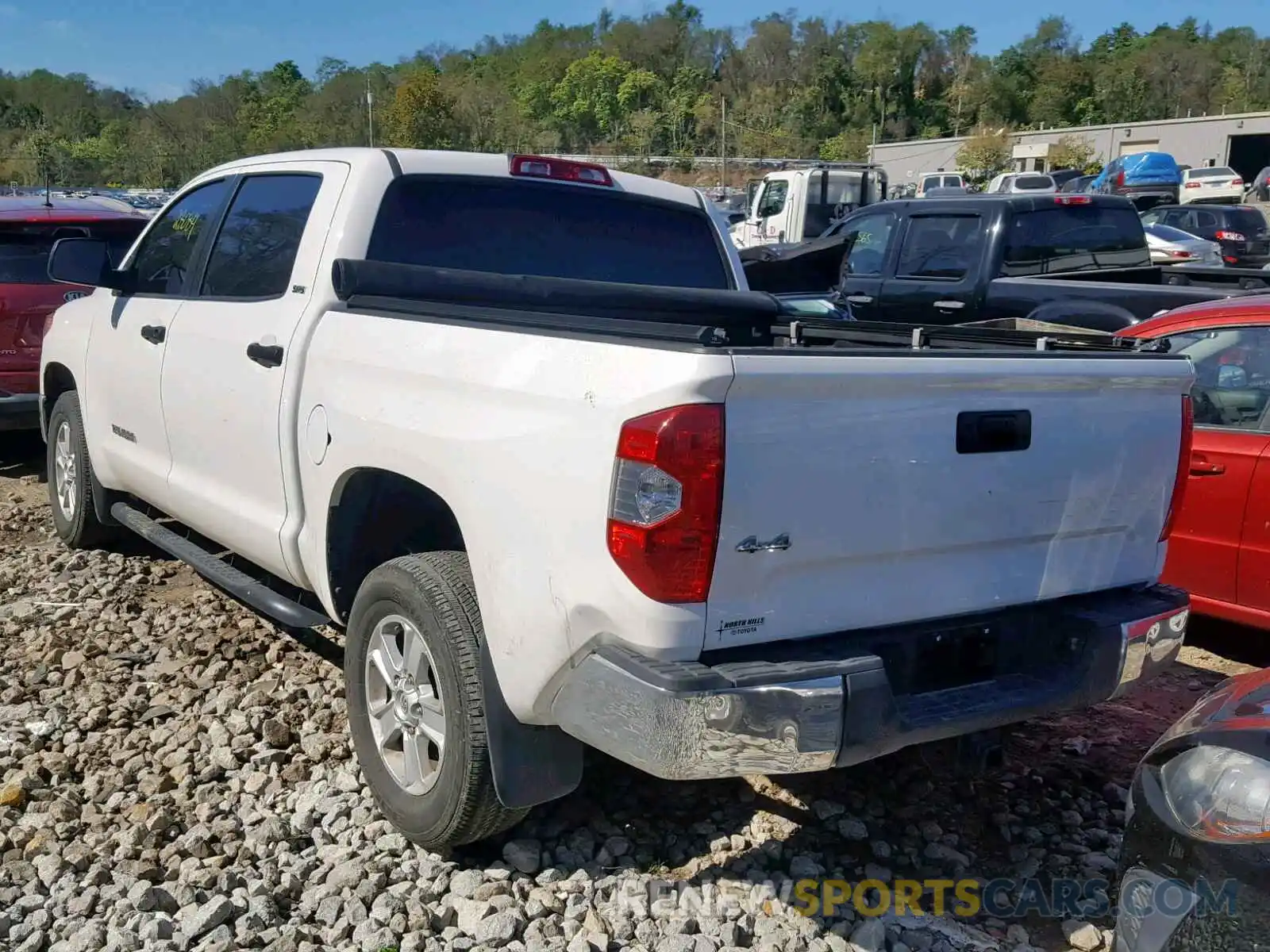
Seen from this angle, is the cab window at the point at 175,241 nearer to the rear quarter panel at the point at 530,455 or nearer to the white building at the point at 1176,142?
the rear quarter panel at the point at 530,455

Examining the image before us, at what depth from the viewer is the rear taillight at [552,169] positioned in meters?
4.30

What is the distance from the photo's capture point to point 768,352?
2.52m

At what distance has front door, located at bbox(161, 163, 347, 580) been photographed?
3.84 metres

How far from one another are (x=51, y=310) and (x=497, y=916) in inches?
238

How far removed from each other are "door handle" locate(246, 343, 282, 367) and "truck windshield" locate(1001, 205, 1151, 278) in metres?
7.22

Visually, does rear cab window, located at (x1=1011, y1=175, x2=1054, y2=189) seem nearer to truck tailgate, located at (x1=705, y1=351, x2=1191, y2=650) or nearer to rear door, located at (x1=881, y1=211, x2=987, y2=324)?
rear door, located at (x1=881, y1=211, x2=987, y2=324)

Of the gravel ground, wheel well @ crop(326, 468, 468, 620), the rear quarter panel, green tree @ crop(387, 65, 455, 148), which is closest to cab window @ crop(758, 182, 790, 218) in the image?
the gravel ground

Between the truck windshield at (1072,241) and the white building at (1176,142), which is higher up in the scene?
the white building at (1176,142)

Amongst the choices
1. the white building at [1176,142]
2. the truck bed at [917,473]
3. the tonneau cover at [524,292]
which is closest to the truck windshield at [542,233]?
the tonneau cover at [524,292]

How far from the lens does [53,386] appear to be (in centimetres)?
622

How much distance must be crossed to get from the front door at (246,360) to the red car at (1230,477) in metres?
3.38

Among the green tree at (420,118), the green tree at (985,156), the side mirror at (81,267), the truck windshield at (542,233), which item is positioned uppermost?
the green tree at (420,118)

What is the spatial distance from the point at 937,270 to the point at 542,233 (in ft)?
21.1

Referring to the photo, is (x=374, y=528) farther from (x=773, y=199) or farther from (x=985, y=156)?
(x=985, y=156)
